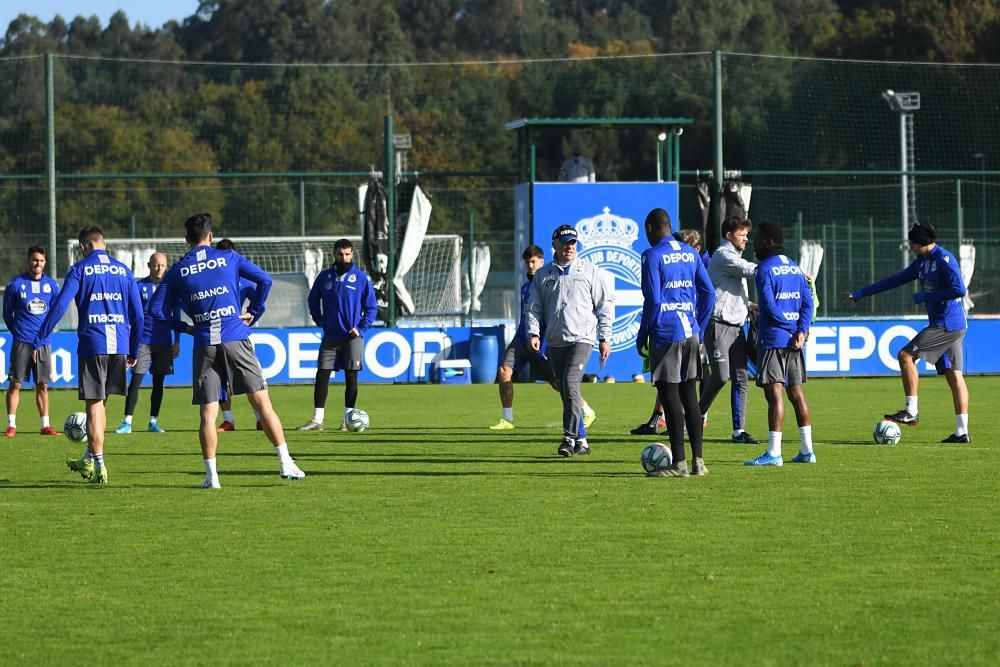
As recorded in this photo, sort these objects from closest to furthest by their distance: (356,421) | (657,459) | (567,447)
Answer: (657,459), (567,447), (356,421)

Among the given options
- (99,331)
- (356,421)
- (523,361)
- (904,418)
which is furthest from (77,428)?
(904,418)

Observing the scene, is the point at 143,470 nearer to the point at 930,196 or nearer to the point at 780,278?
the point at 780,278

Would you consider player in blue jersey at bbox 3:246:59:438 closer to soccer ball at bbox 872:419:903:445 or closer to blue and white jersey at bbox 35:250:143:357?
blue and white jersey at bbox 35:250:143:357

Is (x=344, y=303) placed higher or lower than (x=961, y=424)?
higher

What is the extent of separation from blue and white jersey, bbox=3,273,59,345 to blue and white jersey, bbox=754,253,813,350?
8288 millimetres

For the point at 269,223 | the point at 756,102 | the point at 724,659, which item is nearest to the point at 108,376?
the point at 724,659

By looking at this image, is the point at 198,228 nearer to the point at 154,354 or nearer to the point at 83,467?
the point at 83,467

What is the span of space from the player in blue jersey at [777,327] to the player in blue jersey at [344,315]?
585 centimetres

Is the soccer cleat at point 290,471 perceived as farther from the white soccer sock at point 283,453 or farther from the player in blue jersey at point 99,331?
the player in blue jersey at point 99,331

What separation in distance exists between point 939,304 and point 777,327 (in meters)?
3.29

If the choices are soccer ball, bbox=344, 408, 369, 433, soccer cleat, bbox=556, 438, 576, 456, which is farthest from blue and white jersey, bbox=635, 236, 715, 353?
soccer ball, bbox=344, 408, 369, 433

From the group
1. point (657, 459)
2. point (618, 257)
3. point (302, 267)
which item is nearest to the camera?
point (657, 459)

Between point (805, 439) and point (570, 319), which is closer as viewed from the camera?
point (805, 439)

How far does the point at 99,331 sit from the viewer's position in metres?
12.2
